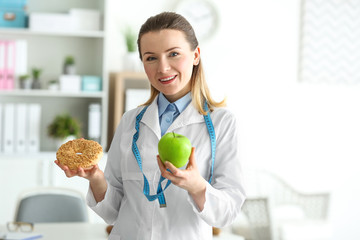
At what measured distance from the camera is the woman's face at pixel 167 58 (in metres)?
1.23

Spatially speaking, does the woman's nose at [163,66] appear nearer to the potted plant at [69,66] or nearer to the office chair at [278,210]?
the office chair at [278,210]

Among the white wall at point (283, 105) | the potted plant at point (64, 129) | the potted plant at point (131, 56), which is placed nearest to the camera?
the potted plant at point (64, 129)

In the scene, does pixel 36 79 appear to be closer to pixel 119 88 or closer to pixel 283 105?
pixel 119 88

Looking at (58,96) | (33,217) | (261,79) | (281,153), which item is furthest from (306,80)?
(33,217)

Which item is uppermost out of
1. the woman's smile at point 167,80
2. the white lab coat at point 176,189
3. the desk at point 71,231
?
the woman's smile at point 167,80

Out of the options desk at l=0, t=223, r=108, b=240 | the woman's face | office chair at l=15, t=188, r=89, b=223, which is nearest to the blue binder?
office chair at l=15, t=188, r=89, b=223

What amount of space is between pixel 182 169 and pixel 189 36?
343 mm

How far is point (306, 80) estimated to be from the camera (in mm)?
4277

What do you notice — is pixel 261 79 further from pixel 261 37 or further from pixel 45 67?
pixel 45 67

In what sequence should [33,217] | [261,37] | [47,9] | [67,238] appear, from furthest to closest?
[261,37] < [47,9] < [33,217] < [67,238]

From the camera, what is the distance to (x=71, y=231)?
240 centimetres

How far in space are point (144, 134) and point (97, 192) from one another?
194 millimetres

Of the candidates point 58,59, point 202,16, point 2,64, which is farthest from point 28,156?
point 202,16

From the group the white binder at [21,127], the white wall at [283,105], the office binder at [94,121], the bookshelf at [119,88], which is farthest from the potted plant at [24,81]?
the white wall at [283,105]
